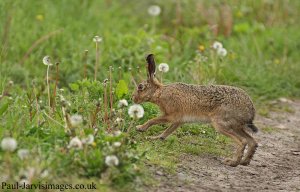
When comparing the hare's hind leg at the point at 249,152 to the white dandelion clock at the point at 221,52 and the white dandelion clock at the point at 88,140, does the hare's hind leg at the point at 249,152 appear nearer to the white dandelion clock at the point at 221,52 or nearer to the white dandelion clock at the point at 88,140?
the white dandelion clock at the point at 88,140

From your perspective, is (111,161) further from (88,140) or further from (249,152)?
(249,152)

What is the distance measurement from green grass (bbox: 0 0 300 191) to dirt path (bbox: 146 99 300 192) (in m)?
0.17

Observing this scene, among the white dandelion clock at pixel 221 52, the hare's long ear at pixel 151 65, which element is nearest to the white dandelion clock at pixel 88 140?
the hare's long ear at pixel 151 65

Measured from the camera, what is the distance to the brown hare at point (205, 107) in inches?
258

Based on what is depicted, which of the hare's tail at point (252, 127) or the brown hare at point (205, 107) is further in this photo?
the hare's tail at point (252, 127)

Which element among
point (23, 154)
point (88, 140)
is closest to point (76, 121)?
point (88, 140)

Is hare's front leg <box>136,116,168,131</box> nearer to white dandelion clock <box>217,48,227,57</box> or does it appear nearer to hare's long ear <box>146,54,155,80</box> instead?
hare's long ear <box>146,54,155,80</box>

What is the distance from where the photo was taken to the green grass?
5.48 meters

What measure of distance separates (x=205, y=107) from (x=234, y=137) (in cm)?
38

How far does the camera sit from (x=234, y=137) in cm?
658

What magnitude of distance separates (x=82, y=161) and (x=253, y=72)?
4655mm

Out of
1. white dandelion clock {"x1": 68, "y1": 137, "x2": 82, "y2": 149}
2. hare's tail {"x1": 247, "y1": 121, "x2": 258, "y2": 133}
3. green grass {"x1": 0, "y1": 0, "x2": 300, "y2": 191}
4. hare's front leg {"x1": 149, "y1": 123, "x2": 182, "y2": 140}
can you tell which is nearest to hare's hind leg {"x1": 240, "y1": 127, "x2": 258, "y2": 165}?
hare's tail {"x1": 247, "y1": 121, "x2": 258, "y2": 133}

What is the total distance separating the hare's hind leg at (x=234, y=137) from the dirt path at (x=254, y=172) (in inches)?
2.4

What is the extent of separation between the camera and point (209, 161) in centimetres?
655
